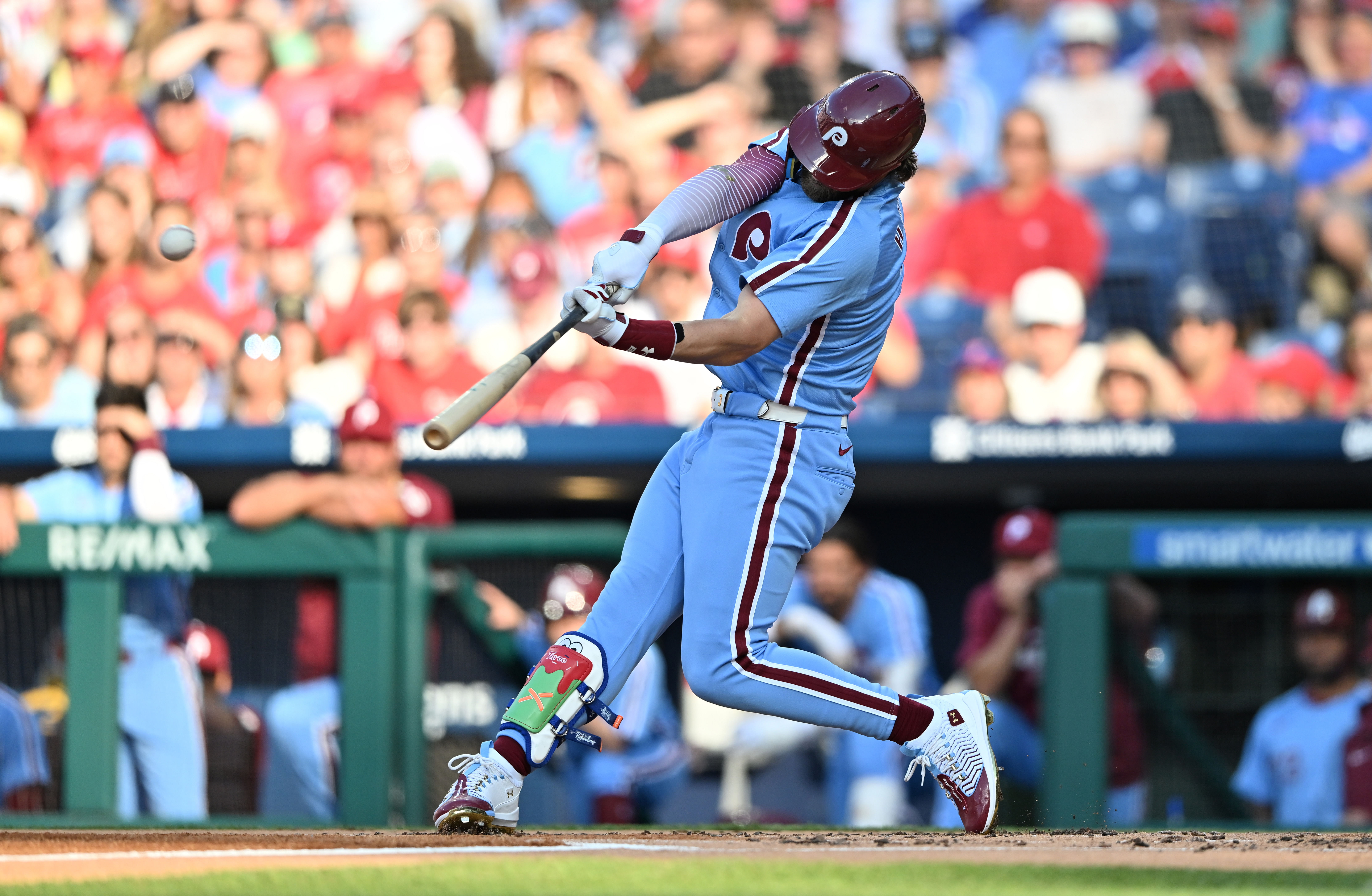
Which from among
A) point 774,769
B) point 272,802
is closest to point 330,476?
point 272,802

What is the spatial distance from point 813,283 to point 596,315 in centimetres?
44

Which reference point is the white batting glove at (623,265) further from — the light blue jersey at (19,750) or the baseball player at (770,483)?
the light blue jersey at (19,750)

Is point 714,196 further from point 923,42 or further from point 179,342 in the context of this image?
point 923,42

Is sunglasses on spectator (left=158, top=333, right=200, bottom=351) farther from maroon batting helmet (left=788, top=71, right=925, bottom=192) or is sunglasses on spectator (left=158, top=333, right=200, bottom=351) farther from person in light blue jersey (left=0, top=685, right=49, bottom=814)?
maroon batting helmet (left=788, top=71, right=925, bottom=192)

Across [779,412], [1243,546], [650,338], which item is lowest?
[1243,546]

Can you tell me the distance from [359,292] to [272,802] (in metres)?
3.61

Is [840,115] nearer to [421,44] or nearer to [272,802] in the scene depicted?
[272,802]

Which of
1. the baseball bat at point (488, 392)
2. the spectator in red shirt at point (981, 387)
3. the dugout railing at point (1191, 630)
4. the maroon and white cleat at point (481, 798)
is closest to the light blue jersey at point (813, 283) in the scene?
the baseball bat at point (488, 392)

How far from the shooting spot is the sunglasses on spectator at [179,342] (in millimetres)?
7688

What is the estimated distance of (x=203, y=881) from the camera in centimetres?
266

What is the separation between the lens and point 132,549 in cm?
518

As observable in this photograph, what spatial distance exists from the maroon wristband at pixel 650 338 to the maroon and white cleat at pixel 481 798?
895mm

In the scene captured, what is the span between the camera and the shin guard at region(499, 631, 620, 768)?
340 cm

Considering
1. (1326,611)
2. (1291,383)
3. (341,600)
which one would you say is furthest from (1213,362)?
(341,600)
